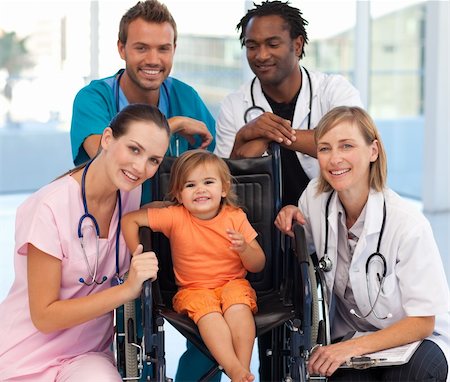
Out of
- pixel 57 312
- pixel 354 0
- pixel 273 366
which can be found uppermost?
pixel 354 0

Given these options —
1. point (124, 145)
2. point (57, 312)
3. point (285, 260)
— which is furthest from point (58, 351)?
point (285, 260)

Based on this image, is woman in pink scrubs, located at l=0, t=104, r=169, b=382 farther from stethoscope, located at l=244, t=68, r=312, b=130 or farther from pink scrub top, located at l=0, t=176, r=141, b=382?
stethoscope, located at l=244, t=68, r=312, b=130

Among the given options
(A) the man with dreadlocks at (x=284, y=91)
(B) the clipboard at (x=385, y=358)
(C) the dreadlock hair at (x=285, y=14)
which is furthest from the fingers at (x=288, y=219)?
(C) the dreadlock hair at (x=285, y=14)

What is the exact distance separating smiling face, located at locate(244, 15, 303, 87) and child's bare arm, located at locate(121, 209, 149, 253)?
32.0 inches

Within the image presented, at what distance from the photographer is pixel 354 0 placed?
7.38 metres

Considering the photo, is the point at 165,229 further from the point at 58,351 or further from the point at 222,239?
the point at 58,351

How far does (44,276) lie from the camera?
2.46m

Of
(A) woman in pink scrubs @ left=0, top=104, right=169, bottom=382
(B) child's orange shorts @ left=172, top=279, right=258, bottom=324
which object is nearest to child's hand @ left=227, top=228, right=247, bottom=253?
(B) child's orange shorts @ left=172, top=279, right=258, bottom=324

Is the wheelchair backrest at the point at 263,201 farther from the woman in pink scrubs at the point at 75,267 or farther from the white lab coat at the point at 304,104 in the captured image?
the woman in pink scrubs at the point at 75,267

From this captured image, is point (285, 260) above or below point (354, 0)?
below

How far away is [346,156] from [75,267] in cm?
81

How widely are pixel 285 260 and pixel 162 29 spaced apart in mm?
870

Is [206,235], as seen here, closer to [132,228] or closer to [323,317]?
[132,228]

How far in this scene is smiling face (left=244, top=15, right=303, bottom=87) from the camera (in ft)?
10.6
